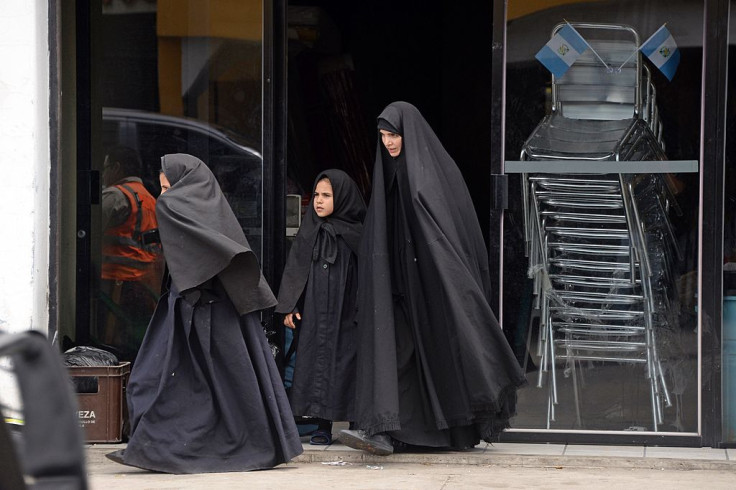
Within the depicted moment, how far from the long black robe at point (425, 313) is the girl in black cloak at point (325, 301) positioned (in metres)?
0.30

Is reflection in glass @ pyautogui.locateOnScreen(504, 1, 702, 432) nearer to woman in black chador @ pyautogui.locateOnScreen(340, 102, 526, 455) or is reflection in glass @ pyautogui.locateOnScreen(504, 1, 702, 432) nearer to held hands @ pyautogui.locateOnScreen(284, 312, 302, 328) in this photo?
woman in black chador @ pyautogui.locateOnScreen(340, 102, 526, 455)

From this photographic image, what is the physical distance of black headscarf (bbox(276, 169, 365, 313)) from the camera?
6.82m

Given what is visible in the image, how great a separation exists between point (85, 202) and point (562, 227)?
2.72 meters

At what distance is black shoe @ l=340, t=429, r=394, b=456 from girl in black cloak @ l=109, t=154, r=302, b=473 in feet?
0.79

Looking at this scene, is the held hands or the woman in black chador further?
the held hands

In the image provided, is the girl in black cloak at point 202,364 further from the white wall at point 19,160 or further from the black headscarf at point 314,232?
the white wall at point 19,160

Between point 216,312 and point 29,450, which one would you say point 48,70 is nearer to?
point 216,312

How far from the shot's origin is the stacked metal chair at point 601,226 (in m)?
6.63

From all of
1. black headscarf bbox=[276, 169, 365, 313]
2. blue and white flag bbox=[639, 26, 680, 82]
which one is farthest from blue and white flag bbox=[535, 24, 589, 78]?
black headscarf bbox=[276, 169, 365, 313]

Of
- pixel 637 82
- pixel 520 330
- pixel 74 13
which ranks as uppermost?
pixel 74 13

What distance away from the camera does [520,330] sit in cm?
677

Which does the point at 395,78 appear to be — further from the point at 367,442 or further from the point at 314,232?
the point at 367,442

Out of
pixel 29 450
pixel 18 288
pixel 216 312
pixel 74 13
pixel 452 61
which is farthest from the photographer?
pixel 452 61

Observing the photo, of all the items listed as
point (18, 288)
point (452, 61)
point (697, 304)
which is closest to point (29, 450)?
point (18, 288)
